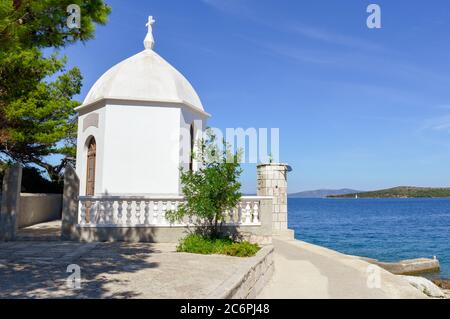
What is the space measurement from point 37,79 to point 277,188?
33.4ft

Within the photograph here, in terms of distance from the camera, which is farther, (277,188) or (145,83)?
(277,188)

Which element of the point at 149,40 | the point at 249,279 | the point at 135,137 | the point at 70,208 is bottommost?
the point at 249,279

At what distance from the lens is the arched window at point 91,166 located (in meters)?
14.5

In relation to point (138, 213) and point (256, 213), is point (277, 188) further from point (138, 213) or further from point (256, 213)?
point (138, 213)

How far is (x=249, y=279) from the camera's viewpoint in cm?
720

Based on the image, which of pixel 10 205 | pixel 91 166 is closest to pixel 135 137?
pixel 91 166

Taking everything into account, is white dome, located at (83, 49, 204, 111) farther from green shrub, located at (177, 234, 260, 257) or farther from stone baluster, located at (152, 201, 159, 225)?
green shrub, located at (177, 234, 260, 257)

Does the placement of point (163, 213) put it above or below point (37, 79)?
below

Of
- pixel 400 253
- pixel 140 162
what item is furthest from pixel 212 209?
pixel 400 253

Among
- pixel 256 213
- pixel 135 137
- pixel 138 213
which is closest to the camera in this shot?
pixel 138 213

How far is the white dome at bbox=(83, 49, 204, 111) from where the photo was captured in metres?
14.2

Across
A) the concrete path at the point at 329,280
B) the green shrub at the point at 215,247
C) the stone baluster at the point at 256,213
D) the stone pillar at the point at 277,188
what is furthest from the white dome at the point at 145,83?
the concrete path at the point at 329,280

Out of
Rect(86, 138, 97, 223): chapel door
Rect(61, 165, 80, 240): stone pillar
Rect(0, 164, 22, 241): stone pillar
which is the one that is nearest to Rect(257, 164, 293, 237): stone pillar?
Rect(86, 138, 97, 223): chapel door
